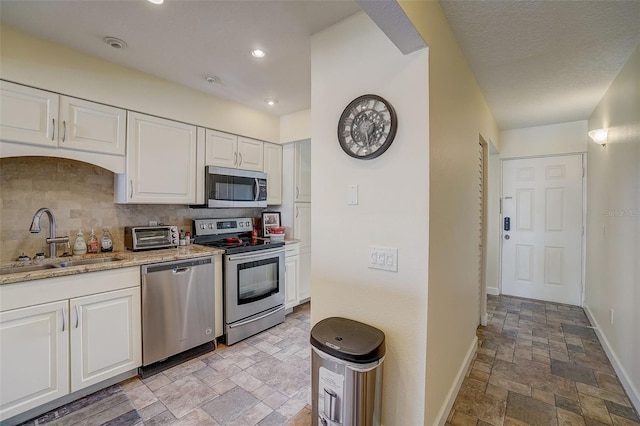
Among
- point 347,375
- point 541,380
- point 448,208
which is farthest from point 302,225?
point 541,380

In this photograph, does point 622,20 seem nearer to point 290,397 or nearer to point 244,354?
point 290,397

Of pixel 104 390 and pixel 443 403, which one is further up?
pixel 443 403

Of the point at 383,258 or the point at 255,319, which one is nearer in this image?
the point at 383,258

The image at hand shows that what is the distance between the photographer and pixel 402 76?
1.51 meters

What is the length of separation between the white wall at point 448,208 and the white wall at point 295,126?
179cm

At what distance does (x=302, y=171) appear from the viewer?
151 inches

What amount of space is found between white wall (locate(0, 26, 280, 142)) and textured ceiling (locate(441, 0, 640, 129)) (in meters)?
2.34

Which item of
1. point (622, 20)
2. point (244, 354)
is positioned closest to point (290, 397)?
point (244, 354)

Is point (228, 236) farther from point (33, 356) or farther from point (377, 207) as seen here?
point (377, 207)

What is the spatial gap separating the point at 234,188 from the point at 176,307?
137cm

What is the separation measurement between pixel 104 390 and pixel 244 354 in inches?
41.0

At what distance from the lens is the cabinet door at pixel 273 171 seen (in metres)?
3.64

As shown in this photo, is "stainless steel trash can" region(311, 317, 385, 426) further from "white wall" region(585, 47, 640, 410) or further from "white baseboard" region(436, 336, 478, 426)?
"white wall" region(585, 47, 640, 410)

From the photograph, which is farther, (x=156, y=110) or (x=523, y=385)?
(x=156, y=110)
